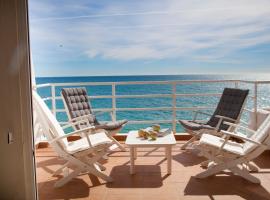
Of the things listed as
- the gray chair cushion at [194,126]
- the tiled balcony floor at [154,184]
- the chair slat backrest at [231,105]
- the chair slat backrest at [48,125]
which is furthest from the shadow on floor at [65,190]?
the chair slat backrest at [231,105]

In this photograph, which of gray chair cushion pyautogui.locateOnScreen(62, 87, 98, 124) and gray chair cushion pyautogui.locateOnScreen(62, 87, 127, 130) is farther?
gray chair cushion pyautogui.locateOnScreen(62, 87, 98, 124)

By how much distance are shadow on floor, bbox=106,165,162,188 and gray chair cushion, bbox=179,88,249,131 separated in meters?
0.89

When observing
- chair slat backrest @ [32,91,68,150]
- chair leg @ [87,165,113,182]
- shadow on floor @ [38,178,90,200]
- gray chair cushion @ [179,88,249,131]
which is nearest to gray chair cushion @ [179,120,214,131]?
gray chair cushion @ [179,88,249,131]

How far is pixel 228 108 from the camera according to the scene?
4500mm

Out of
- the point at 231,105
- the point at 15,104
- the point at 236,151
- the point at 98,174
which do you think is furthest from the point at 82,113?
the point at 15,104

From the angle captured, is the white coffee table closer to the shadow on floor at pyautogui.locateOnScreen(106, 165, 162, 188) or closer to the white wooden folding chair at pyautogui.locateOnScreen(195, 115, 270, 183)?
the shadow on floor at pyautogui.locateOnScreen(106, 165, 162, 188)

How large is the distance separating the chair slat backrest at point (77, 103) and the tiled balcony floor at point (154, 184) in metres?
0.80

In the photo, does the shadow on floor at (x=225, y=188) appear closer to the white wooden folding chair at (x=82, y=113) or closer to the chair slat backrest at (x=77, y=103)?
the white wooden folding chair at (x=82, y=113)

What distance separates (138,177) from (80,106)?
1716mm

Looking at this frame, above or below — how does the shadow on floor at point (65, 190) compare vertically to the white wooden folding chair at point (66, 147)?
below

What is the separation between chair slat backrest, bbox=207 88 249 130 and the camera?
14.0 feet

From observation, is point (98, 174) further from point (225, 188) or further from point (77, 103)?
point (77, 103)

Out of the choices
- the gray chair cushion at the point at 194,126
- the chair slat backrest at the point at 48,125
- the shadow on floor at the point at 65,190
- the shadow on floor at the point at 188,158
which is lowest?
the shadow on floor at the point at 65,190

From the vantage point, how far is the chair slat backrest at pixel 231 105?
14.0 ft
